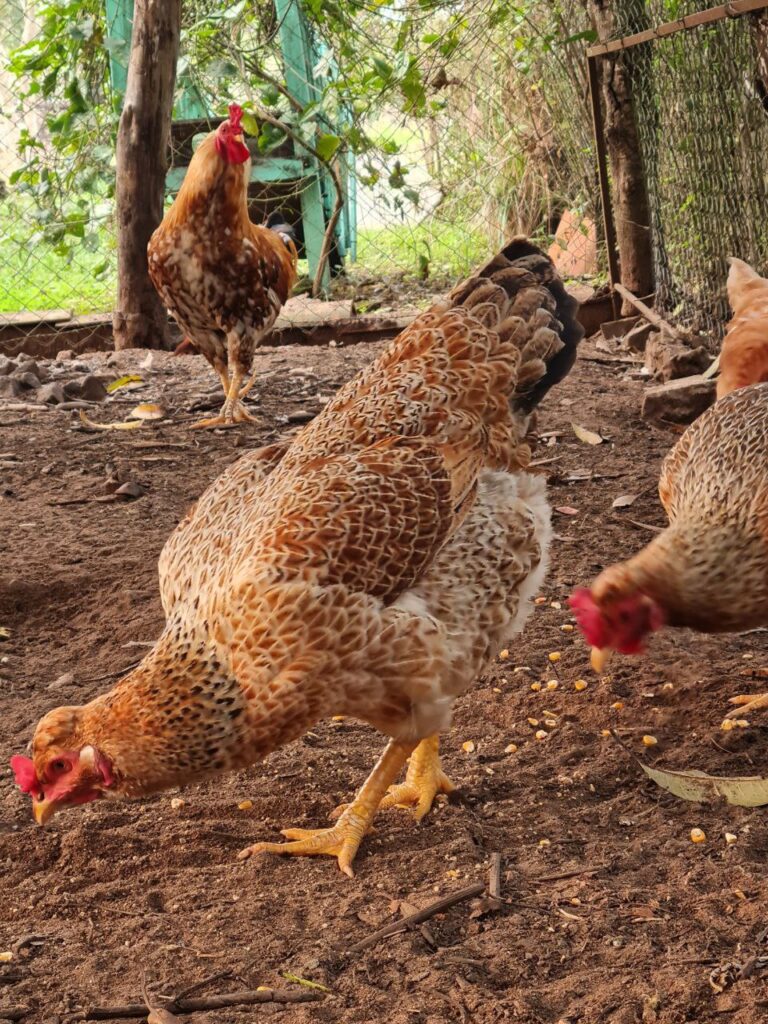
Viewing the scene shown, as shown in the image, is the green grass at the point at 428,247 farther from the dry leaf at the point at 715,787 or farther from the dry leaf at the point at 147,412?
the dry leaf at the point at 715,787

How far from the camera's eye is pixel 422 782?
285 cm

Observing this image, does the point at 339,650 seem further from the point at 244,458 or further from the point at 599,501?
Answer: the point at 599,501

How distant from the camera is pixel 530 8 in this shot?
8000mm

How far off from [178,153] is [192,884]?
723cm

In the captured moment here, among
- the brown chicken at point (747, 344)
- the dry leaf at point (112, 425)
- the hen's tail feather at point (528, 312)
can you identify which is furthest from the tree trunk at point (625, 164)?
the hen's tail feather at point (528, 312)

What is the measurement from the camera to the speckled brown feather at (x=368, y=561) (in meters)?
2.38

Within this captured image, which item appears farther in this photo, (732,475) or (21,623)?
(21,623)

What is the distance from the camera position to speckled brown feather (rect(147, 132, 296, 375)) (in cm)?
600

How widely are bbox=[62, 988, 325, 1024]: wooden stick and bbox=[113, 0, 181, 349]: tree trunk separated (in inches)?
238

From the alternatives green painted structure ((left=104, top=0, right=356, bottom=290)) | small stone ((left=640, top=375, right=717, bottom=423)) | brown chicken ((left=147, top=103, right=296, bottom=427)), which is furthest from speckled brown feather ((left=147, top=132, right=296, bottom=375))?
green painted structure ((left=104, top=0, right=356, bottom=290))

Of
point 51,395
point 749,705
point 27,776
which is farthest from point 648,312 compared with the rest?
point 27,776

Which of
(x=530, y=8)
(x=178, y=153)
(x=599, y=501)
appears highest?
(x=530, y=8)

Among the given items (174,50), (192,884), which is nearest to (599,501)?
(192,884)

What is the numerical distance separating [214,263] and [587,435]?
2.20 meters
